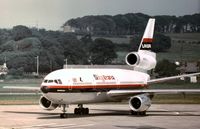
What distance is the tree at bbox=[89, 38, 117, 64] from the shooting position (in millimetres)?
57219

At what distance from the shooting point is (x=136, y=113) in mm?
31359

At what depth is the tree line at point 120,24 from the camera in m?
59.9

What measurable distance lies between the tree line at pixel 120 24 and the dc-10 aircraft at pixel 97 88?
23.8 metres

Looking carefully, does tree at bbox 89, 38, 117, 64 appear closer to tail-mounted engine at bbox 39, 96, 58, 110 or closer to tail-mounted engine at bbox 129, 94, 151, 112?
tail-mounted engine at bbox 129, 94, 151, 112

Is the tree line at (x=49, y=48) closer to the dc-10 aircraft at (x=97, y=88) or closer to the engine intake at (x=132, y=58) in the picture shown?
the engine intake at (x=132, y=58)

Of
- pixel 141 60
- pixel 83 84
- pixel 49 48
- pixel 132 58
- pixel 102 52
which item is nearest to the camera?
pixel 83 84

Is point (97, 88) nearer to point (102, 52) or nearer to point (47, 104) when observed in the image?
point (47, 104)

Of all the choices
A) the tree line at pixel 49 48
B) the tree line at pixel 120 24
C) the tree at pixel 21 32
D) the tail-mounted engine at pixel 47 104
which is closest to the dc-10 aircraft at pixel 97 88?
the tail-mounted engine at pixel 47 104

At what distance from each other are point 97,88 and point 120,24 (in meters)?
31.5

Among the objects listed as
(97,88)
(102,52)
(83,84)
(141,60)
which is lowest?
(97,88)

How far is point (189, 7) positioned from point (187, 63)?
618 centimetres

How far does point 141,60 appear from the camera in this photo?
3619 centimetres

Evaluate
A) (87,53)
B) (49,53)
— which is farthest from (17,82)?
(87,53)

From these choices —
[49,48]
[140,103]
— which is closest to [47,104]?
[140,103]
